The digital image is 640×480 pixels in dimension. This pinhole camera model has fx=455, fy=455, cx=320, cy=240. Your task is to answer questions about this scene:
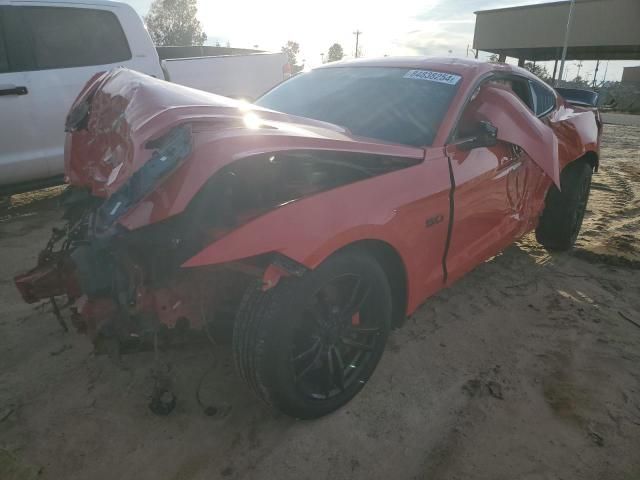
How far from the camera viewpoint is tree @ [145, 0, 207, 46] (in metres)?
39.6

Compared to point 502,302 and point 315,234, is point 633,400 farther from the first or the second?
point 315,234

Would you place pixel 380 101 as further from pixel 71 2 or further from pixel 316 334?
pixel 71 2

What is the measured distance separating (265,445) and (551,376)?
5.44ft

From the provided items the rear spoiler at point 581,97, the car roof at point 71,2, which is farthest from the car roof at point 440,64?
the car roof at point 71,2

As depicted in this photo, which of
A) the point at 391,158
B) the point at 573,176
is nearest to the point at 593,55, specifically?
the point at 573,176

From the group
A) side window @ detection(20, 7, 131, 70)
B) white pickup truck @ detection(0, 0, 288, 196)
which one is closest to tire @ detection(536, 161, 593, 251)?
white pickup truck @ detection(0, 0, 288, 196)

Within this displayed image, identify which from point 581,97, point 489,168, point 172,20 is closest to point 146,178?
point 489,168

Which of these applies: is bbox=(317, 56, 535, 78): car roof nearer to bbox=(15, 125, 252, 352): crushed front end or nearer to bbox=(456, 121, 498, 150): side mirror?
bbox=(456, 121, 498, 150): side mirror

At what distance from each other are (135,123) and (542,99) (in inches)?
132

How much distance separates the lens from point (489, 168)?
279 cm

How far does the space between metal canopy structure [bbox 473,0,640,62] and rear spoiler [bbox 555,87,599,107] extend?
107 feet

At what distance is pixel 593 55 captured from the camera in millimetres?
37812

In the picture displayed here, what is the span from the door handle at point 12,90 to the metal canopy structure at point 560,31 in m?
36.8

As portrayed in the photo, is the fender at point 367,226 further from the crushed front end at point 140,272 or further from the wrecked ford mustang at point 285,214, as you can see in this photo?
the crushed front end at point 140,272
